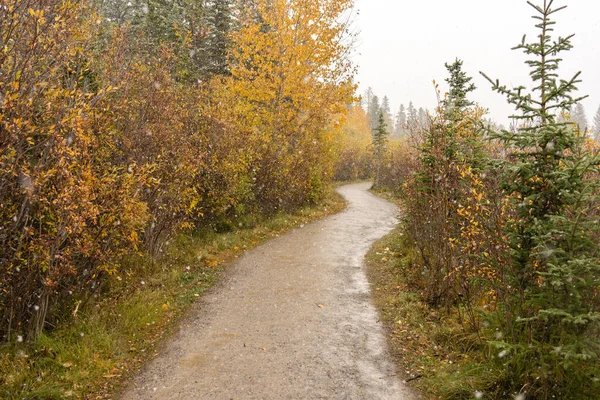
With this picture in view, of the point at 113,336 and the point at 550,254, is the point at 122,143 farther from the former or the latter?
the point at 550,254

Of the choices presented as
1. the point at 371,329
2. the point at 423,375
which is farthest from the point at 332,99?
the point at 423,375

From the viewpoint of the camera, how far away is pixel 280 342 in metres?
6.47

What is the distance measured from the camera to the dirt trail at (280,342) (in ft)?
Answer: 17.3

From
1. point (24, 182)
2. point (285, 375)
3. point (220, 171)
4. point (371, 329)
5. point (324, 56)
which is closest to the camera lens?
point (24, 182)

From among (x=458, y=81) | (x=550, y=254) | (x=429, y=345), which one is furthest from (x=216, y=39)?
(x=550, y=254)

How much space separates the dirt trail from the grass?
37 centimetres

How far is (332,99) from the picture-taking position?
16641 mm

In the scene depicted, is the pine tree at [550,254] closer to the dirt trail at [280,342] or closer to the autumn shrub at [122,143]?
the dirt trail at [280,342]

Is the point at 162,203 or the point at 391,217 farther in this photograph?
the point at 391,217

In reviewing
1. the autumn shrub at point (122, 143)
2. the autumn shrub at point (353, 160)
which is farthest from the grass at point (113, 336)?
the autumn shrub at point (353, 160)

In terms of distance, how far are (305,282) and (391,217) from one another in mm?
11461

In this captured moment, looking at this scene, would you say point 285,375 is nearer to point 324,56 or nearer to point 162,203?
point 162,203

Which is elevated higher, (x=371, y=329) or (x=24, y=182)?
(x=24, y=182)

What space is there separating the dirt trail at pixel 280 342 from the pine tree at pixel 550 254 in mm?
1734
